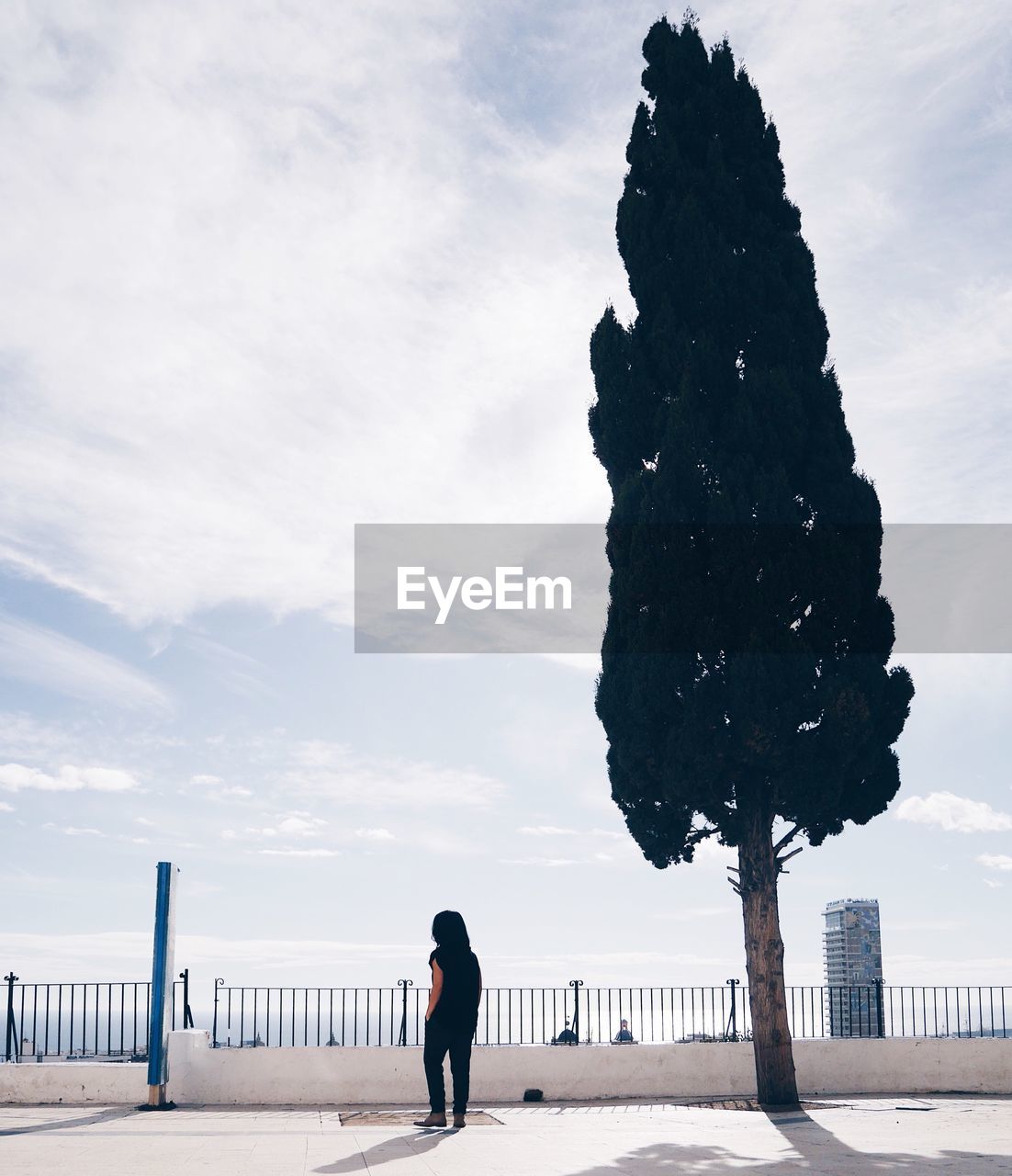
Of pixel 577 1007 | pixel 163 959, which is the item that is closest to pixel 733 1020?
pixel 577 1007

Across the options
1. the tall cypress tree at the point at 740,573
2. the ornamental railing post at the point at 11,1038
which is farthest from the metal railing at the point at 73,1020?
the tall cypress tree at the point at 740,573

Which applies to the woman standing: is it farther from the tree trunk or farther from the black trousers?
the tree trunk

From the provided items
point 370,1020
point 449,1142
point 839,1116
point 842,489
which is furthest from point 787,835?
point 449,1142

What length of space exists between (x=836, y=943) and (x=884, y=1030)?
48.2ft

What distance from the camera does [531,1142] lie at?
930 centimetres

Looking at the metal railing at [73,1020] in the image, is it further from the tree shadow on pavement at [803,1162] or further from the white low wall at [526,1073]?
the tree shadow on pavement at [803,1162]

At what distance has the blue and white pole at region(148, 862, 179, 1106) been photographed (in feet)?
39.0

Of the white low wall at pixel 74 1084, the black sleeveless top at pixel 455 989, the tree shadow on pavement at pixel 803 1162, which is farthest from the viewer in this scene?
the white low wall at pixel 74 1084

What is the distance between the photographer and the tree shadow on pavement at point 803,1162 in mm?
7680

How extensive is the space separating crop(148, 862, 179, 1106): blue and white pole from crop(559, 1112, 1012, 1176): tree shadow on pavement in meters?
5.20

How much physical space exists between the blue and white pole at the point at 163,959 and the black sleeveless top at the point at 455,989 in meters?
3.10

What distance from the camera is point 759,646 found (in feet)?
45.1

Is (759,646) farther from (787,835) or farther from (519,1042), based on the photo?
(519,1042)

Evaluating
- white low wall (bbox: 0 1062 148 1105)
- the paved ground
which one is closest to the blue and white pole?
white low wall (bbox: 0 1062 148 1105)
